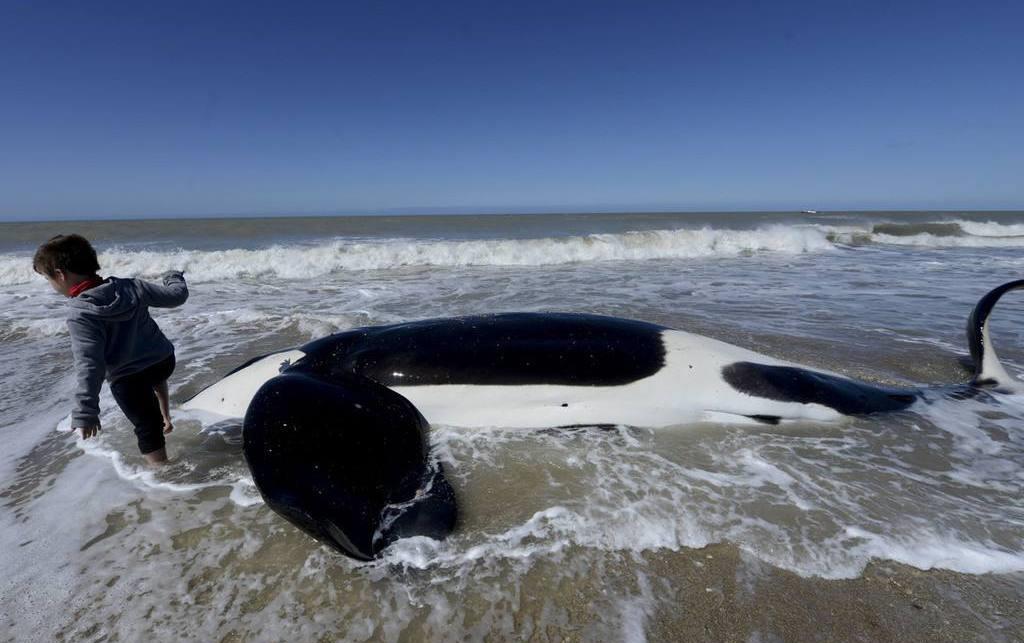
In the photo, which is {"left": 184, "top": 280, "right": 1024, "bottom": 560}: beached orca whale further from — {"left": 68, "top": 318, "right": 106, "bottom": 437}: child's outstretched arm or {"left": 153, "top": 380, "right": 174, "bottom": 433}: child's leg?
{"left": 68, "top": 318, "right": 106, "bottom": 437}: child's outstretched arm

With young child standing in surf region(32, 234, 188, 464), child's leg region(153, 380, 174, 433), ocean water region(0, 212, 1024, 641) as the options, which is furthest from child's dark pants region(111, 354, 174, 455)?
child's leg region(153, 380, 174, 433)

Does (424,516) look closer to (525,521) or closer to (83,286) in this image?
(525,521)

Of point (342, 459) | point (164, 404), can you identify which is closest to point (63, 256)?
point (164, 404)

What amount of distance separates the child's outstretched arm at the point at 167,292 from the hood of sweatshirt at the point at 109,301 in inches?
4.3

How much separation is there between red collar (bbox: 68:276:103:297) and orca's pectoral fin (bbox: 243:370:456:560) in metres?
1.46

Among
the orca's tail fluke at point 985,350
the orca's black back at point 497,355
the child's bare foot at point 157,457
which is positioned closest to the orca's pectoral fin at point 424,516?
the orca's black back at point 497,355

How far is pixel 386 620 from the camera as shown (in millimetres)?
1935

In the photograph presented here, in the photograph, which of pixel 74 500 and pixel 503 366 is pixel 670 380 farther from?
pixel 74 500

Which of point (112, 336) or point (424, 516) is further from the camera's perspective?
point (112, 336)

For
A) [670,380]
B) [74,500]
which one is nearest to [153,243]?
[74,500]

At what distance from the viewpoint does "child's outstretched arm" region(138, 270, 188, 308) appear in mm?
3311

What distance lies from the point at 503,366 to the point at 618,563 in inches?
53.4

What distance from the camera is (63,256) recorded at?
2.86 meters

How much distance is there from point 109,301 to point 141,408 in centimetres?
69
